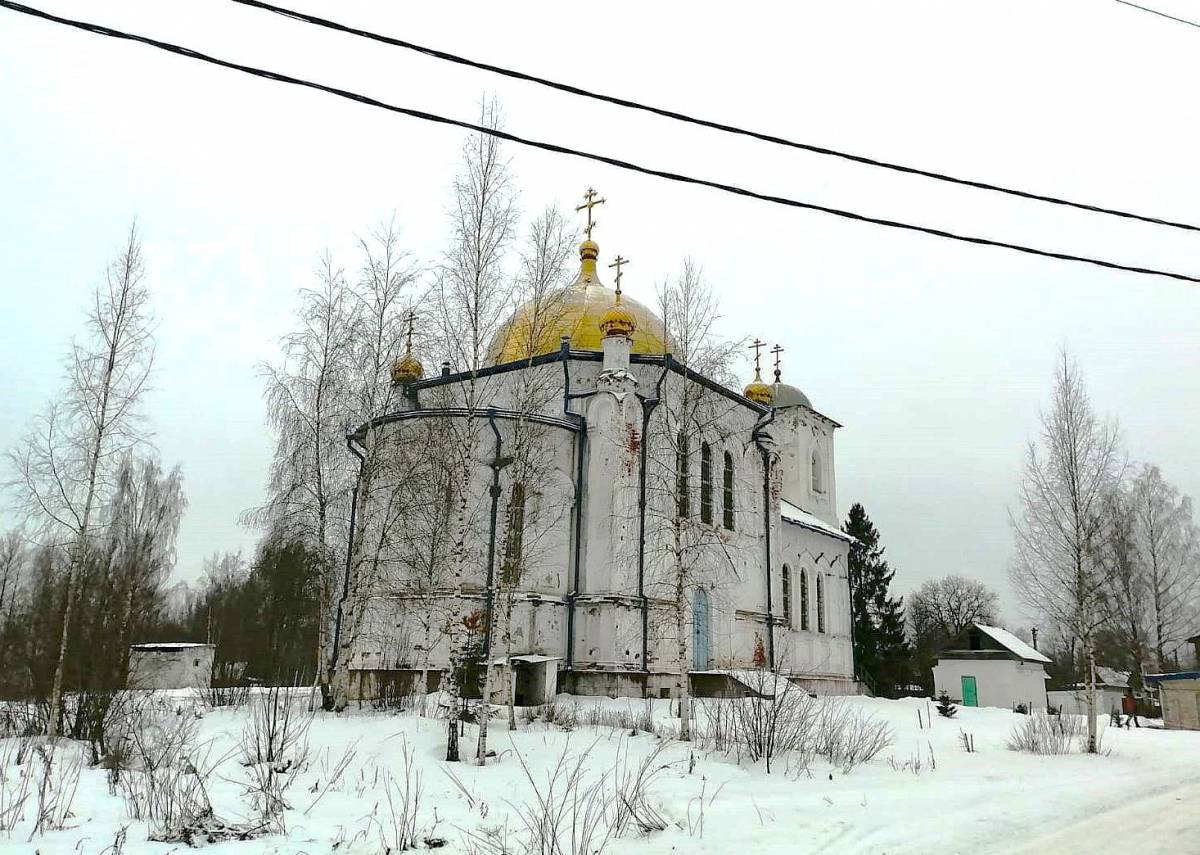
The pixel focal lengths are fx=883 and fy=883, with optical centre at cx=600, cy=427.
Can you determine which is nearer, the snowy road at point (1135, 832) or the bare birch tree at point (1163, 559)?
the snowy road at point (1135, 832)

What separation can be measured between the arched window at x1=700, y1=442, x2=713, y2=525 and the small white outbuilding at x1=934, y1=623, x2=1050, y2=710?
56.2ft

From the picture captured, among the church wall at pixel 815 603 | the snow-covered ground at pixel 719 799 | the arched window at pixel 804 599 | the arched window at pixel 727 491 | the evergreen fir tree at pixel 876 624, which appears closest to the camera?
the snow-covered ground at pixel 719 799

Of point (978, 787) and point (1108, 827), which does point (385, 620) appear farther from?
point (1108, 827)

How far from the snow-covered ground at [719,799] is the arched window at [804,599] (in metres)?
17.6

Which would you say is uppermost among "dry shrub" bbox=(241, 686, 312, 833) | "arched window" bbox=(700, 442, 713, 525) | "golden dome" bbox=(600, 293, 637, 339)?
"golden dome" bbox=(600, 293, 637, 339)

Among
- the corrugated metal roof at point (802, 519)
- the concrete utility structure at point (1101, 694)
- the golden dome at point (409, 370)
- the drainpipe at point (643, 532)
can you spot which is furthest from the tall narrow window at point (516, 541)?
the concrete utility structure at point (1101, 694)

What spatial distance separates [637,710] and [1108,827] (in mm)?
11061

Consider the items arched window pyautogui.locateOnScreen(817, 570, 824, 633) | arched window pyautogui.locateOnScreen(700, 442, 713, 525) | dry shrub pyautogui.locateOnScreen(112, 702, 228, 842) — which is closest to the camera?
dry shrub pyautogui.locateOnScreen(112, 702, 228, 842)

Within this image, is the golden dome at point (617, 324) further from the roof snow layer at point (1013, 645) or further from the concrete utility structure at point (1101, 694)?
the roof snow layer at point (1013, 645)

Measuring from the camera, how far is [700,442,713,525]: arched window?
1018 inches

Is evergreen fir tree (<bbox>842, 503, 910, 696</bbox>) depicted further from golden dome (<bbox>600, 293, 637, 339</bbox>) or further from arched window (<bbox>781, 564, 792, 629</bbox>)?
golden dome (<bbox>600, 293, 637, 339</bbox>)

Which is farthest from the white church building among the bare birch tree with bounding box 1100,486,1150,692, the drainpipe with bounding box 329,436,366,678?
the bare birch tree with bounding box 1100,486,1150,692

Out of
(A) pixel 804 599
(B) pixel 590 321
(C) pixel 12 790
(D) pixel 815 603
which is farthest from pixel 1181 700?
(C) pixel 12 790

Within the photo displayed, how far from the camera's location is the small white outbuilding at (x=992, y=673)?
116 feet
